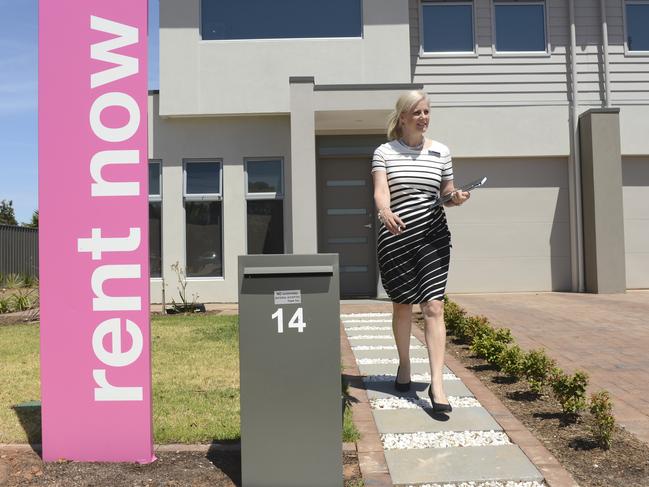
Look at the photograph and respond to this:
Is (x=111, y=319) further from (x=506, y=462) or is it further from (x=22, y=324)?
(x=22, y=324)

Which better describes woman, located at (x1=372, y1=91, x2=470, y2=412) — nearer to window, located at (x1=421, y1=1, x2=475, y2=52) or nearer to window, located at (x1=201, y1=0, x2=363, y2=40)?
window, located at (x1=201, y1=0, x2=363, y2=40)

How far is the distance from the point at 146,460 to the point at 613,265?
1047cm

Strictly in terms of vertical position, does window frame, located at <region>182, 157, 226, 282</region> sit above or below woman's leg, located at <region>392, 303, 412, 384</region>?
above

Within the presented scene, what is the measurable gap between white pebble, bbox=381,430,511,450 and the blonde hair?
1.90 m

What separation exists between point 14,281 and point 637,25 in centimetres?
1574

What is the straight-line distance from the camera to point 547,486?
286cm

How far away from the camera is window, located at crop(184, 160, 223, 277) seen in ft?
38.2

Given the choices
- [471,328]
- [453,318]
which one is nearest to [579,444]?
[471,328]

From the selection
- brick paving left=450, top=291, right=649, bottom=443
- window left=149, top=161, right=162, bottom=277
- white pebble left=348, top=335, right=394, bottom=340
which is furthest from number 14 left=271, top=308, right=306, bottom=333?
window left=149, top=161, right=162, bottom=277

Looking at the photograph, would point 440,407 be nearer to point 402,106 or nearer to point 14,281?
point 402,106

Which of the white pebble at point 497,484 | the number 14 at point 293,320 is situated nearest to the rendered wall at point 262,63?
the number 14 at point 293,320

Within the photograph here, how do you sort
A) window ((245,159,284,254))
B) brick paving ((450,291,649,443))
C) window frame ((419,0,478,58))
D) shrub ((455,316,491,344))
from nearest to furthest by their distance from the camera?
1. brick paving ((450,291,649,443))
2. shrub ((455,316,491,344))
3. window ((245,159,284,254))
4. window frame ((419,0,478,58))

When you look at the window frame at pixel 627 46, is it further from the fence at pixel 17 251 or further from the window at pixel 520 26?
the fence at pixel 17 251

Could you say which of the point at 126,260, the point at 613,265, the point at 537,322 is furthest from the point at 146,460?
the point at 613,265
